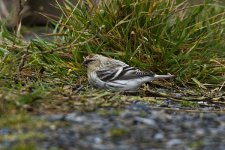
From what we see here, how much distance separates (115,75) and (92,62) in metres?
0.30

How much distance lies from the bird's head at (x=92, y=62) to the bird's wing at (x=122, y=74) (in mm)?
89

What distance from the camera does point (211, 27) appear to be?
776 centimetres

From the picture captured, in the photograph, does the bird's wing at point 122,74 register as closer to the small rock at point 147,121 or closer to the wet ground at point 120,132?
the wet ground at point 120,132

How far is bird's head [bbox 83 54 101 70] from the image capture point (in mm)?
6637

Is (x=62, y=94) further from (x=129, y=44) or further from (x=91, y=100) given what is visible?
(x=129, y=44)

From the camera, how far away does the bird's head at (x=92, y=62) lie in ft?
21.8

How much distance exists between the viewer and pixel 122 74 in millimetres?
6520

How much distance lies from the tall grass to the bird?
0.40m

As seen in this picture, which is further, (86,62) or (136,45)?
(136,45)

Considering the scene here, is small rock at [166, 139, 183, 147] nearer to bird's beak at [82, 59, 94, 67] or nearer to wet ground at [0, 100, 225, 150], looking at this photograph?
wet ground at [0, 100, 225, 150]

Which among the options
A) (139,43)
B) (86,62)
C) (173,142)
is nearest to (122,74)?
(86,62)

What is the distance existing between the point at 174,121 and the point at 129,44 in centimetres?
237

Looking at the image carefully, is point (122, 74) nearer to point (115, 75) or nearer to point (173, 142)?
point (115, 75)

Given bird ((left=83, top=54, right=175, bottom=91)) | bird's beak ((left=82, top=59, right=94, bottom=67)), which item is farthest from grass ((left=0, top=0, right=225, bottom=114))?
bird ((left=83, top=54, right=175, bottom=91))
